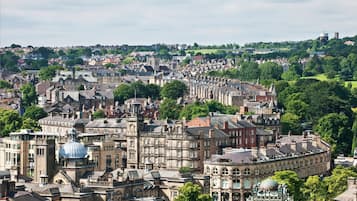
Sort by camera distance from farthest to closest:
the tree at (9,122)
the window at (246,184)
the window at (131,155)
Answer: the tree at (9,122)
the window at (131,155)
the window at (246,184)

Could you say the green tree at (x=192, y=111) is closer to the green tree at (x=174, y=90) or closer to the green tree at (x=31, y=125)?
the green tree at (x=31, y=125)

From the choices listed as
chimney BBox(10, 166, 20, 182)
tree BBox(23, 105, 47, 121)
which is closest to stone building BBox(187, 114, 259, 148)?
chimney BBox(10, 166, 20, 182)

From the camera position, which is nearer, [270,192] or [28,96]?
[270,192]

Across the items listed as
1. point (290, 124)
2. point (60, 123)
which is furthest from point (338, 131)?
point (60, 123)

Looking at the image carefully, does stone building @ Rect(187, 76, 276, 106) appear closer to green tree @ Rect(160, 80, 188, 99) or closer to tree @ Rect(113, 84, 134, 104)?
green tree @ Rect(160, 80, 188, 99)

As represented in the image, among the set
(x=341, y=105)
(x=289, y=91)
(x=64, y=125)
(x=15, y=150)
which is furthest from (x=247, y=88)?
(x=15, y=150)

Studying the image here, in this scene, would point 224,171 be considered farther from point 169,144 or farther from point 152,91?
point 152,91

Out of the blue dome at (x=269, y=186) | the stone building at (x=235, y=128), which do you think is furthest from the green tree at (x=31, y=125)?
the blue dome at (x=269, y=186)
